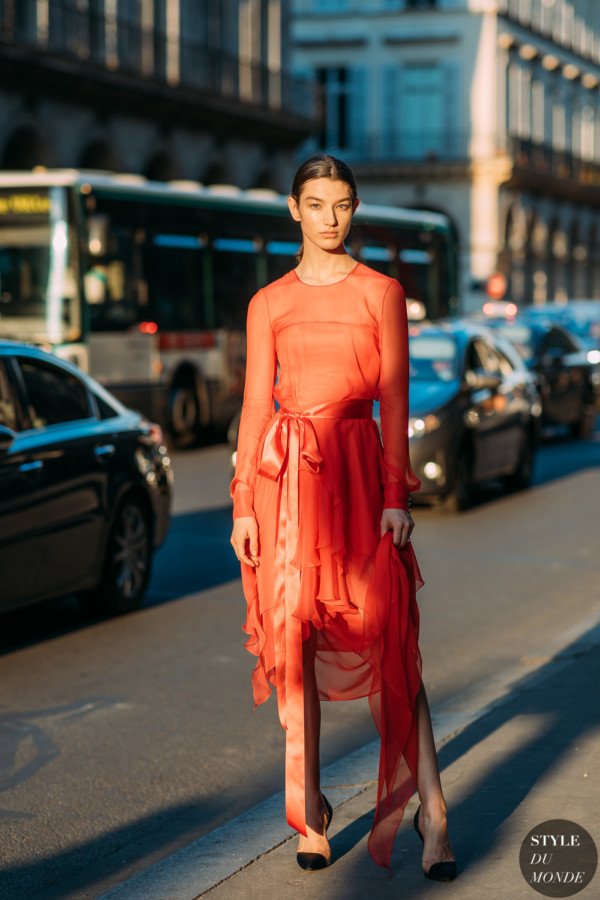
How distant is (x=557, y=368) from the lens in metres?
23.1

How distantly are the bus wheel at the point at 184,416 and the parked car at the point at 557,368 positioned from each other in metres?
4.02

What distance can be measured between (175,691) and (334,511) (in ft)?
10.2

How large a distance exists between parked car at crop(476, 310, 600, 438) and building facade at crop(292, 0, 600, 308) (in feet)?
103

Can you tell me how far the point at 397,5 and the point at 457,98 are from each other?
3.73 m

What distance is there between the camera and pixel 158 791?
609 cm

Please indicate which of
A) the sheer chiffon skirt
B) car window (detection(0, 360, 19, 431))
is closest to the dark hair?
the sheer chiffon skirt

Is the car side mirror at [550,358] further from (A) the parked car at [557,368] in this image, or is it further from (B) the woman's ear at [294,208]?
(B) the woman's ear at [294,208]

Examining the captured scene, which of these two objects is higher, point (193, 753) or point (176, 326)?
point (176, 326)

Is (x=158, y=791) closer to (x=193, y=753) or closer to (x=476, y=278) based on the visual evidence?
(x=193, y=753)

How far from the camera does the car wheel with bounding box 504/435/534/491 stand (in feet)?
55.5

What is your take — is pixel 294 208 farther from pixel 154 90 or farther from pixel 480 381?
pixel 154 90

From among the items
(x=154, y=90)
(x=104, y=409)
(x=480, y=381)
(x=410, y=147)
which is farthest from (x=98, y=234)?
(x=410, y=147)

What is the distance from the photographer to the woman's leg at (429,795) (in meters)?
4.71

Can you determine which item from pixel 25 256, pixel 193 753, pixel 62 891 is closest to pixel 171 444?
pixel 25 256
